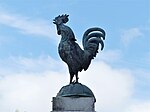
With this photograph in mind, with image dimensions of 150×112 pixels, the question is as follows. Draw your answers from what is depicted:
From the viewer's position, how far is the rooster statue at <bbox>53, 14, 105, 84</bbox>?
33.7 ft

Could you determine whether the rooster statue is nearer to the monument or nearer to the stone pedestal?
the monument

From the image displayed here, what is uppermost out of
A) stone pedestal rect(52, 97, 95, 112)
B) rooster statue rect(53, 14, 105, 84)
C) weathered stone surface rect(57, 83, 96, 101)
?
rooster statue rect(53, 14, 105, 84)

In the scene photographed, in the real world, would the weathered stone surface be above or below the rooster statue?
below

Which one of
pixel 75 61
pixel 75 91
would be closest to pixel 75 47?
pixel 75 61

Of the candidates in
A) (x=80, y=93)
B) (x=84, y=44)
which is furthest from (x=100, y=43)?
(x=80, y=93)

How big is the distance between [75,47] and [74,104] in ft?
3.86

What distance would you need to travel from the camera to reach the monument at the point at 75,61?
32.9 ft

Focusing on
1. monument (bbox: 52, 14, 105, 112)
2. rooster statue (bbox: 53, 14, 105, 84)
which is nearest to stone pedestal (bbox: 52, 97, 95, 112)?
monument (bbox: 52, 14, 105, 112)

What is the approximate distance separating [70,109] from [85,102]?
0.33m

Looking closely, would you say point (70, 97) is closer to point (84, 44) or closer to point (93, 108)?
point (93, 108)

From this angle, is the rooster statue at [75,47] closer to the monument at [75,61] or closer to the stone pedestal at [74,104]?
the monument at [75,61]

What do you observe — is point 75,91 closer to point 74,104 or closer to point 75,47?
point 74,104

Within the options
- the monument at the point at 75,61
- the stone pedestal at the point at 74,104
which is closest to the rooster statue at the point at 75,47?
the monument at the point at 75,61

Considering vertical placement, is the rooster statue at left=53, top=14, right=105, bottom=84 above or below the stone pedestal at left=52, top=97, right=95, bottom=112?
above
